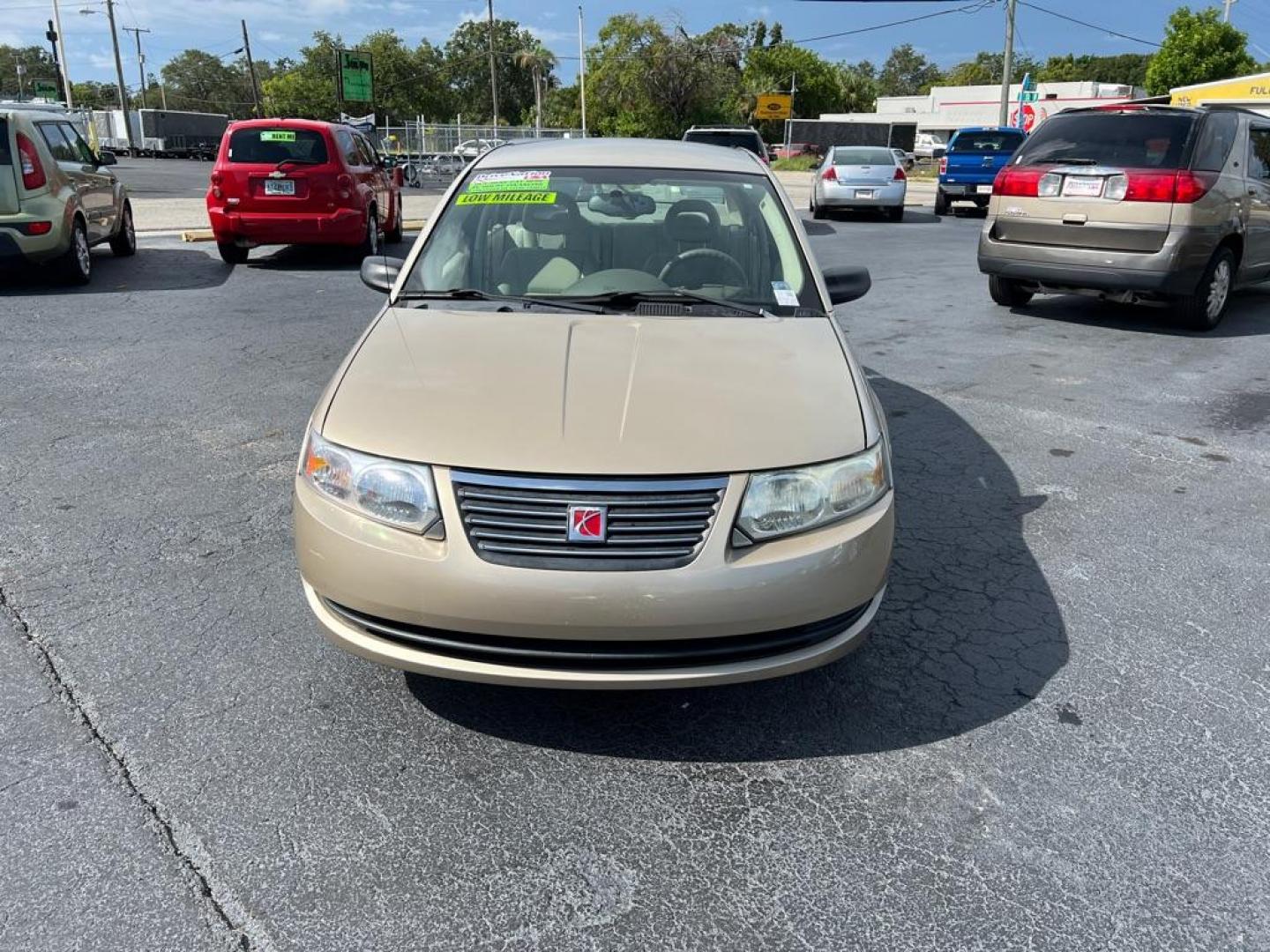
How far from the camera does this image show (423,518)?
8.54ft

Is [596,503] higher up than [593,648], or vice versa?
[596,503]

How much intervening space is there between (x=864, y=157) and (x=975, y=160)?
2615 millimetres

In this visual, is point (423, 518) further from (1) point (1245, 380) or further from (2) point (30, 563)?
(1) point (1245, 380)

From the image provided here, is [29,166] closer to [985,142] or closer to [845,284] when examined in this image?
[845,284]

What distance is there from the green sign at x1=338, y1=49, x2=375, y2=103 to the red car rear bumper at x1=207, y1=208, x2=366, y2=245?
64.6 ft

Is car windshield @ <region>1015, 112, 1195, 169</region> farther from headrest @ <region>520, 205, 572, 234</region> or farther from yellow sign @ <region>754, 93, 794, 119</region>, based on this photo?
yellow sign @ <region>754, 93, 794, 119</region>

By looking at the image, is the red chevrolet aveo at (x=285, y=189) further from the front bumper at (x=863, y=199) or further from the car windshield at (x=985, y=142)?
Result: the car windshield at (x=985, y=142)

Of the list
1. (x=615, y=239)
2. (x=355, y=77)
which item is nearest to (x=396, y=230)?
(x=615, y=239)

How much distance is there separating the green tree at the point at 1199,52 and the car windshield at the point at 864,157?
127 feet

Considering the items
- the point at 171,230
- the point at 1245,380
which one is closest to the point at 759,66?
the point at 171,230

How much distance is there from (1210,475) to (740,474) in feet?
12.0

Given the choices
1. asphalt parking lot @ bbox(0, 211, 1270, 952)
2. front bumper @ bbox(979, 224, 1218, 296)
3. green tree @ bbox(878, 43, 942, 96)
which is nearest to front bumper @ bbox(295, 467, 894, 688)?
asphalt parking lot @ bbox(0, 211, 1270, 952)

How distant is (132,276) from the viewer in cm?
1085

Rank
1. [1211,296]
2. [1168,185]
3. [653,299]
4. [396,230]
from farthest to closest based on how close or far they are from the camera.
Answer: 1. [396,230]
2. [1211,296]
3. [1168,185]
4. [653,299]
